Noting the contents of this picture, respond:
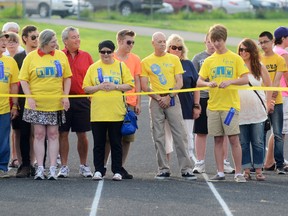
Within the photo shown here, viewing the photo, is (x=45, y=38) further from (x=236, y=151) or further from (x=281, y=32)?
(x=281, y=32)

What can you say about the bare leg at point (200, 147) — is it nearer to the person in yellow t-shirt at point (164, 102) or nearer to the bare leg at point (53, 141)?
the person in yellow t-shirt at point (164, 102)

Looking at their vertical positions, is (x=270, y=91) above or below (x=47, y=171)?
above

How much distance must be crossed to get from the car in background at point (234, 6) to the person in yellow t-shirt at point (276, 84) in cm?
4035

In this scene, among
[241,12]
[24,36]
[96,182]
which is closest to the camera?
[96,182]

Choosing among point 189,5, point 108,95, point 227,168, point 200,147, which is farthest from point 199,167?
point 189,5

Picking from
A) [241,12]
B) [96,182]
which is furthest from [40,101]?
[241,12]

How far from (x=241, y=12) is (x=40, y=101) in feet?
133

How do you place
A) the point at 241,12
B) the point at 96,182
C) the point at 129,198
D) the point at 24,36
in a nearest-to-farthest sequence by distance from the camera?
1. the point at 129,198
2. the point at 96,182
3. the point at 24,36
4. the point at 241,12

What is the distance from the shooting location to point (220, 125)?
1405 centimetres

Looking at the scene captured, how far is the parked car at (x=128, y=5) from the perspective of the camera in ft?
168

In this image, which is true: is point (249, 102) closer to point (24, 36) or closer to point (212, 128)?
point (212, 128)

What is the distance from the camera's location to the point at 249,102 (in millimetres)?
14250

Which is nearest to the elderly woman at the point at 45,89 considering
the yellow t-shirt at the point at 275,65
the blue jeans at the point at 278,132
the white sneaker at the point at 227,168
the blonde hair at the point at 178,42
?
the blonde hair at the point at 178,42

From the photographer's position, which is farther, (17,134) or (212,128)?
(17,134)
